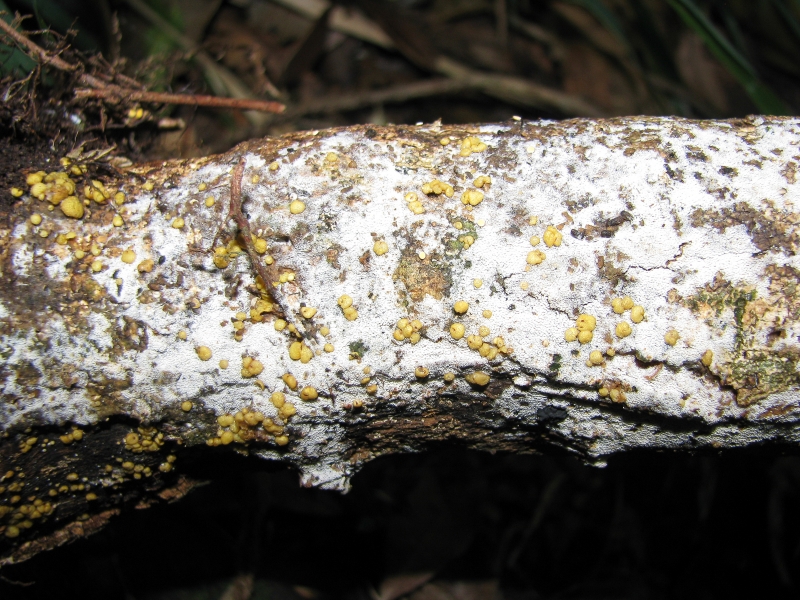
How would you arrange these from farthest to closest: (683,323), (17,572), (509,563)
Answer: (509,563), (17,572), (683,323)

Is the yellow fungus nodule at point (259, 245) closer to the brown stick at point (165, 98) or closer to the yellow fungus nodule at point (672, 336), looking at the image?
the brown stick at point (165, 98)

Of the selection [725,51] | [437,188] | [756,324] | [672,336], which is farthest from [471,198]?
[725,51]

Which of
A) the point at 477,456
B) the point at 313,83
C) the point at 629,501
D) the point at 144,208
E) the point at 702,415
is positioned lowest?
the point at 629,501

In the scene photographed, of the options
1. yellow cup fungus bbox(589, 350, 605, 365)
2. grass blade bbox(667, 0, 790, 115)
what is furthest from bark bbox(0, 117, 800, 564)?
grass blade bbox(667, 0, 790, 115)

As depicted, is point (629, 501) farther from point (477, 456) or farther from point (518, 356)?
point (518, 356)

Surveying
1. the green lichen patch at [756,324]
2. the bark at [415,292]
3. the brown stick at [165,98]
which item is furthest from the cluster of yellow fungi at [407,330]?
the brown stick at [165,98]

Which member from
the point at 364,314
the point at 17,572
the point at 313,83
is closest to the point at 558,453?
the point at 364,314

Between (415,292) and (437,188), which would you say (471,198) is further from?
(415,292)

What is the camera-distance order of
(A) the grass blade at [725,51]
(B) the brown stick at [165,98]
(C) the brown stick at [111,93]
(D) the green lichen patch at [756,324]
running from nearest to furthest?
1. (D) the green lichen patch at [756,324]
2. (C) the brown stick at [111,93]
3. (B) the brown stick at [165,98]
4. (A) the grass blade at [725,51]
